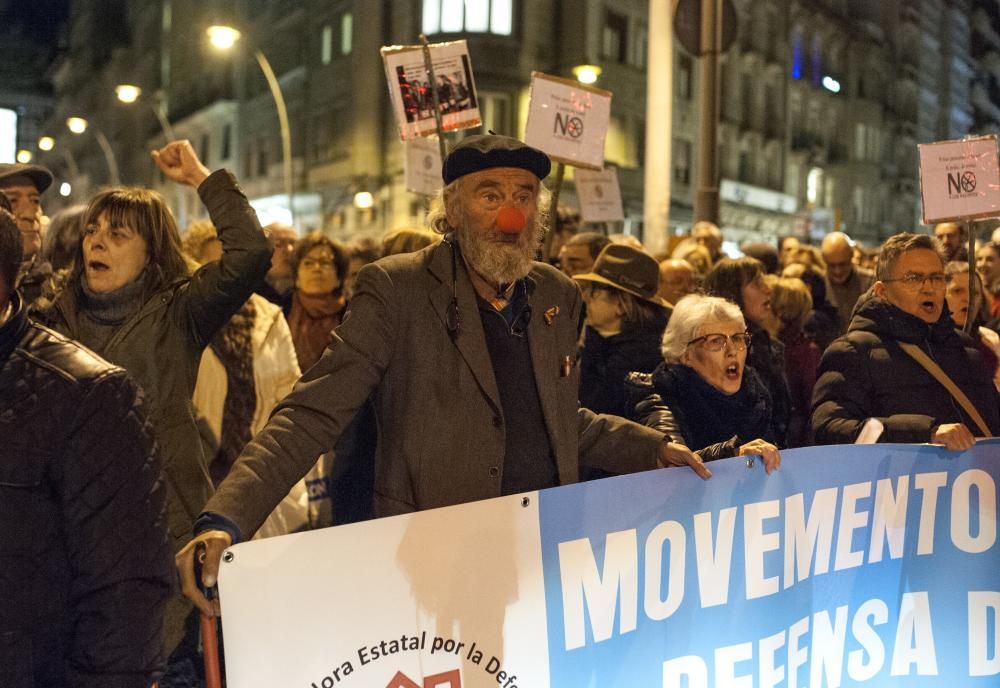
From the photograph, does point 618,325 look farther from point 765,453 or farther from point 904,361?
point 765,453

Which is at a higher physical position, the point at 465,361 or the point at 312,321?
the point at 312,321

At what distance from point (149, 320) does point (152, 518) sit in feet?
5.21

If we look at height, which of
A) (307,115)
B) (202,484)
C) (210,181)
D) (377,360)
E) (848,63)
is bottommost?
(202,484)

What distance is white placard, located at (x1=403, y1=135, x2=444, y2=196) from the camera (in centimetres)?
781

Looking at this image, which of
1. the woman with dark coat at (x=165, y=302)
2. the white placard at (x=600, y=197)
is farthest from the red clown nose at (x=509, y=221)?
the white placard at (x=600, y=197)

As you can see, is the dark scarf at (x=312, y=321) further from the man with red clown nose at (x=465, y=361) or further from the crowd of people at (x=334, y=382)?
the man with red clown nose at (x=465, y=361)

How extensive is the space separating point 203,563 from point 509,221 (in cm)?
117

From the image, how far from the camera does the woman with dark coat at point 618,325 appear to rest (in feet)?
17.2

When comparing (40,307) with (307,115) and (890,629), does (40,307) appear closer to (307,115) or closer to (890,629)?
(890,629)

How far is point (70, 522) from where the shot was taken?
2.15m

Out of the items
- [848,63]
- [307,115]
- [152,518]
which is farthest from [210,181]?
[848,63]

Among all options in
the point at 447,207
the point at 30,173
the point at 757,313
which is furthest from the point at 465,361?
the point at 757,313

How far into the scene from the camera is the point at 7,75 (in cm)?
8638

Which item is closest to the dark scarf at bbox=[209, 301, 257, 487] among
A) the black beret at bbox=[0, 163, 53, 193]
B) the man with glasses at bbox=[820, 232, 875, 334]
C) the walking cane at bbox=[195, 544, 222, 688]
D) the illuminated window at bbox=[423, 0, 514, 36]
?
the black beret at bbox=[0, 163, 53, 193]
